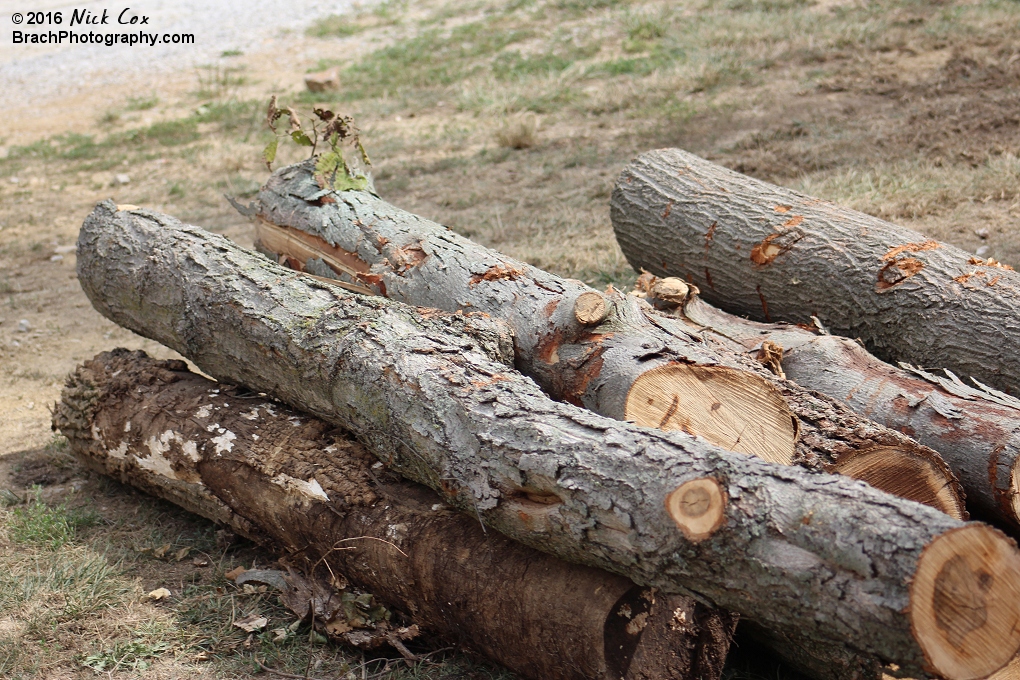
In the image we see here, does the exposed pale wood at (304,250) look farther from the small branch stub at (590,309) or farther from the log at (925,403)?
the log at (925,403)

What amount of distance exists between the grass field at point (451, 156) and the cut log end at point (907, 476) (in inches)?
26.1

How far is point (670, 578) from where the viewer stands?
230 centimetres

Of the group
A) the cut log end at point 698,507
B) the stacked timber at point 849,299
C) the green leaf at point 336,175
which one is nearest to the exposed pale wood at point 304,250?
the green leaf at point 336,175

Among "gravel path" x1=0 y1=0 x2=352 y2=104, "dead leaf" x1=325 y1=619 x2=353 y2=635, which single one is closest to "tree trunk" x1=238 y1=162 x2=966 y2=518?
"dead leaf" x1=325 y1=619 x2=353 y2=635

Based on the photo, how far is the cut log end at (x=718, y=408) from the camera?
2.91 m

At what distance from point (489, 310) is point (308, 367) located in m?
0.72

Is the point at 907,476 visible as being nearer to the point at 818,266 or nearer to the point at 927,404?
the point at 927,404

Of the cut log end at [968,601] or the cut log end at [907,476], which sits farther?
the cut log end at [907,476]

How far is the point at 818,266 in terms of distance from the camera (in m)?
3.93

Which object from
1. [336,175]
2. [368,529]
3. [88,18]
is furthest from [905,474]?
[88,18]

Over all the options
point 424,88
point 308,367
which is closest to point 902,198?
point 308,367

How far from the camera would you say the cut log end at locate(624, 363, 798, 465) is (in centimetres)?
291

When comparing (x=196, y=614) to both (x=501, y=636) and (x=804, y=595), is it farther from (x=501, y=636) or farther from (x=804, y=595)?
(x=804, y=595)

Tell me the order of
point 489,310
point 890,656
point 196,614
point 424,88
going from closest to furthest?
point 890,656
point 196,614
point 489,310
point 424,88
